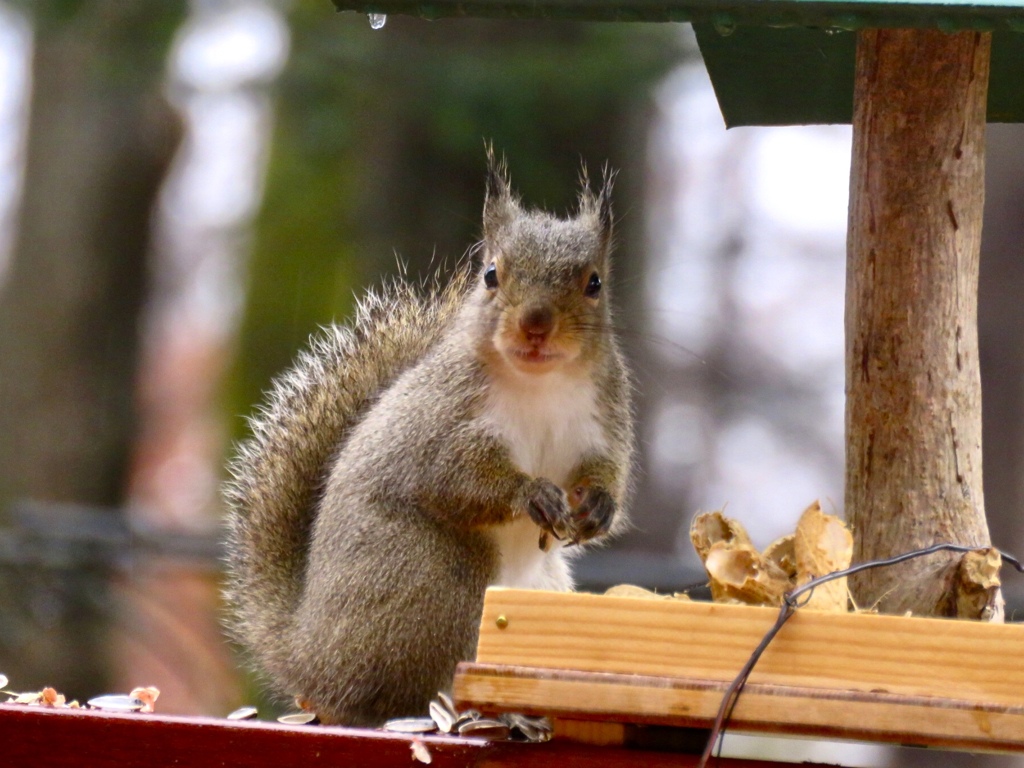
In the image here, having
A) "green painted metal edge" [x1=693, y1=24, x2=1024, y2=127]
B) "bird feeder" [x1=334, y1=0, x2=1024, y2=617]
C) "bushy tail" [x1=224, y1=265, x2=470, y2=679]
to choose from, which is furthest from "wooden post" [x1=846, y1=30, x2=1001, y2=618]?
"bushy tail" [x1=224, y1=265, x2=470, y2=679]

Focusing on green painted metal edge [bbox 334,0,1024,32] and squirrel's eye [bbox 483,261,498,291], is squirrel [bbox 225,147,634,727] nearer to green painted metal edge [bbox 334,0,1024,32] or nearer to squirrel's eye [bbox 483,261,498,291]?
squirrel's eye [bbox 483,261,498,291]

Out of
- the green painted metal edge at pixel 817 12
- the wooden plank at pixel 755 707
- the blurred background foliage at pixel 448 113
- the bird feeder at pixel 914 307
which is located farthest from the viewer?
the blurred background foliage at pixel 448 113

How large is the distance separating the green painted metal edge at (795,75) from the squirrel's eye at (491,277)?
475 millimetres

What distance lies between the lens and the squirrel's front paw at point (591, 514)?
2.07 meters

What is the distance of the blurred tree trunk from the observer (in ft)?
19.5

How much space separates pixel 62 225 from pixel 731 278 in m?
3.10

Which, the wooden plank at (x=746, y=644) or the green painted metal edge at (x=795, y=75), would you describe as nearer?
the wooden plank at (x=746, y=644)

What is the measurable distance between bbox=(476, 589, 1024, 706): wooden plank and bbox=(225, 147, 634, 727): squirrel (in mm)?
624

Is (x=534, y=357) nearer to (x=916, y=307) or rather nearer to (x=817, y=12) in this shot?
(x=916, y=307)

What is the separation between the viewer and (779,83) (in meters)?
2.33

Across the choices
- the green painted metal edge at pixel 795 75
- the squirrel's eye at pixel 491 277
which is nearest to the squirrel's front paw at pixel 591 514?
the squirrel's eye at pixel 491 277

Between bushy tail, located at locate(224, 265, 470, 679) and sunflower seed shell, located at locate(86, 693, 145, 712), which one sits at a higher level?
bushy tail, located at locate(224, 265, 470, 679)

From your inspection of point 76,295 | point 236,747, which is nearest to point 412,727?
point 236,747

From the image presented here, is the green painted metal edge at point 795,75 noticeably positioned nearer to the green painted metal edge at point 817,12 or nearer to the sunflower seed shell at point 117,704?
the green painted metal edge at point 817,12
